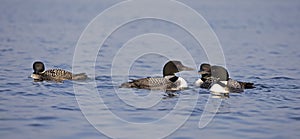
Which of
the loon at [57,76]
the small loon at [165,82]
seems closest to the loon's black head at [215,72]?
the small loon at [165,82]

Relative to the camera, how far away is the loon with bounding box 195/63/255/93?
41.0 feet

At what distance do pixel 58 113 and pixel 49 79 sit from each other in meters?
4.00

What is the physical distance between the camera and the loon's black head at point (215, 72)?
12.9 metres

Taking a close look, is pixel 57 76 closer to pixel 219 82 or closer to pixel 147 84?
pixel 147 84

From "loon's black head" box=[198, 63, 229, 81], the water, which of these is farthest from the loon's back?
"loon's black head" box=[198, 63, 229, 81]

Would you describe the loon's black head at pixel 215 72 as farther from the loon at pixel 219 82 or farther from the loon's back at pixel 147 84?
the loon's back at pixel 147 84

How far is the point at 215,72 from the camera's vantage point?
13.4m

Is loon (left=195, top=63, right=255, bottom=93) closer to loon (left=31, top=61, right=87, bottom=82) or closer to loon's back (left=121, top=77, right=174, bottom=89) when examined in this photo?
loon's back (left=121, top=77, right=174, bottom=89)

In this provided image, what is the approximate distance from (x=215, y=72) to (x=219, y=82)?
771 mm

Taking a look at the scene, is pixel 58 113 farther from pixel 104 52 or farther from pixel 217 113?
pixel 104 52

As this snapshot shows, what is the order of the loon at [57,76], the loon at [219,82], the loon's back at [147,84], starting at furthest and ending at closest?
the loon at [57,76] < the loon's back at [147,84] < the loon at [219,82]

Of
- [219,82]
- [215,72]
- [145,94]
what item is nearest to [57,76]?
[145,94]

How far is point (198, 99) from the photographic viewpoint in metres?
11.7

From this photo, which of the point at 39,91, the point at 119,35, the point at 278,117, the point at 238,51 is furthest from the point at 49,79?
the point at 119,35
